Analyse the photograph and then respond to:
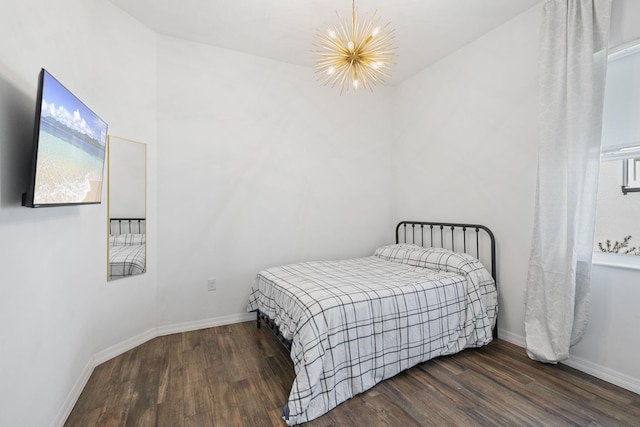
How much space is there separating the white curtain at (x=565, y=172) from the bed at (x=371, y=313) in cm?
44

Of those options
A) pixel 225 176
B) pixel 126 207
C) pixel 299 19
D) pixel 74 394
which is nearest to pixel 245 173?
pixel 225 176

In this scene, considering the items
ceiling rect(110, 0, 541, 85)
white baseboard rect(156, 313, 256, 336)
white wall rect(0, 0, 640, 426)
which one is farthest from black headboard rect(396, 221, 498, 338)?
white baseboard rect(156, 313, 256, 336)

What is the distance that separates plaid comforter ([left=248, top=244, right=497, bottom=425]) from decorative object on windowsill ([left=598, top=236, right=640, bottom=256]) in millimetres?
811

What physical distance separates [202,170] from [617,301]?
3.52m

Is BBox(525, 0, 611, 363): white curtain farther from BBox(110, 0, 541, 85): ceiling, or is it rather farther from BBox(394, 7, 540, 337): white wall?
BBox(110, 0, 541, 85): ceiling

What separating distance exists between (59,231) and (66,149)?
52 centimetres

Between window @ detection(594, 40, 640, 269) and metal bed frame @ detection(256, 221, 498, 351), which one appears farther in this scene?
metal bed frame @ detection(256, 221, 498, 351)

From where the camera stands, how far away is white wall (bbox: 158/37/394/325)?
288 cm

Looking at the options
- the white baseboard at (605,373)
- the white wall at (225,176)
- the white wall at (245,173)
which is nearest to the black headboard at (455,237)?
the white wall at (225,176)

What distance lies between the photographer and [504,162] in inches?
106

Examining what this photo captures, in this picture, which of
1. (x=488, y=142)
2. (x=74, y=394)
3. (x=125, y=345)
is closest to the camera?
(x=74, y=394)

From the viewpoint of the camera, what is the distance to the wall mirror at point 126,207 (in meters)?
2.46

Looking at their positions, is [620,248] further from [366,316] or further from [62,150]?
[62,150]

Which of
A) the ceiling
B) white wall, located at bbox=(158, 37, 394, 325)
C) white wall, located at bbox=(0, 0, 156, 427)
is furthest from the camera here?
white wall, located at bbox=(158, 37, 394, 325)
